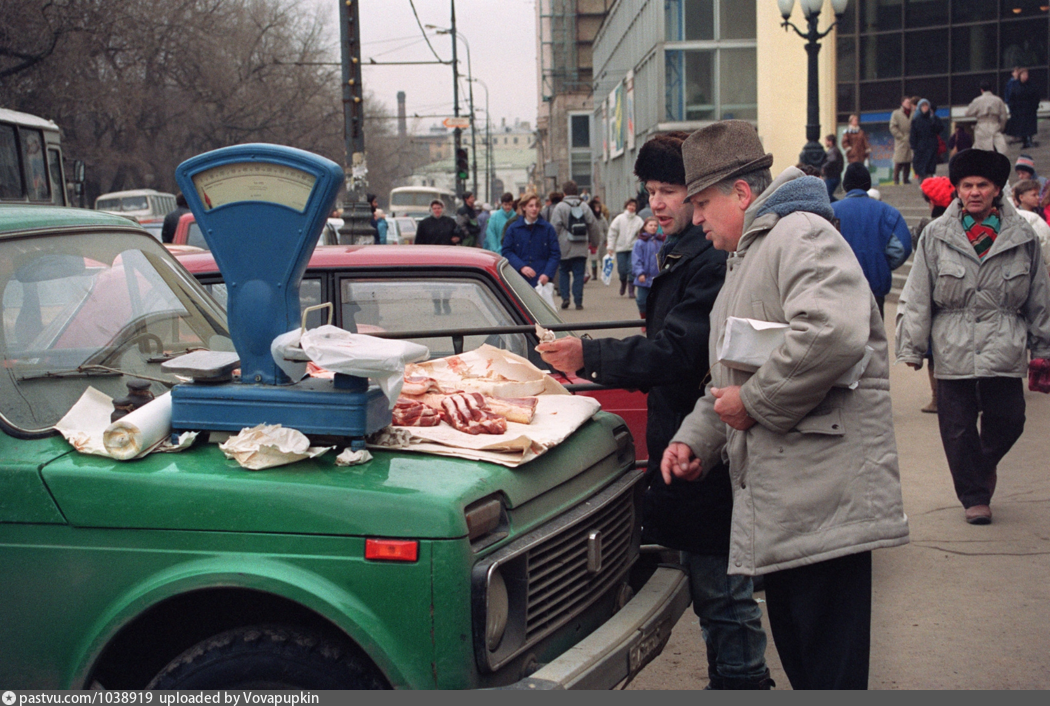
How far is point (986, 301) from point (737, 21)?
93.7 ft

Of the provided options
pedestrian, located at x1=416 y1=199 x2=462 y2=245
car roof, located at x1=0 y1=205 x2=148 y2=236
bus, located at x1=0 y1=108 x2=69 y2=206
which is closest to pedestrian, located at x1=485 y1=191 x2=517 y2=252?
pedestrian, located at x1=416 y1=199 x2=462 y2=245

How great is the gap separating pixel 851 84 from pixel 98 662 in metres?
32.5

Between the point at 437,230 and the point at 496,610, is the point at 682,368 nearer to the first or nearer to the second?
the point at 496,610

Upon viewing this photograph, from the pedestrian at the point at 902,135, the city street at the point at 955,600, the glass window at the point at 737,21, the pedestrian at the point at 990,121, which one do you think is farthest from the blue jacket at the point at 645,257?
the glass window at the point at 737,21

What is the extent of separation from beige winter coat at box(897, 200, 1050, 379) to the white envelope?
3120mm

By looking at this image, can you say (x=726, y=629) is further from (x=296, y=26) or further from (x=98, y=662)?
(x=296, y=26)

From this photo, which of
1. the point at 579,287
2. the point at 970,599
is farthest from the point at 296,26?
the point at 970,599

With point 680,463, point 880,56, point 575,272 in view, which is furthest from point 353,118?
point 880,56

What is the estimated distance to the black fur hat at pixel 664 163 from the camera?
141 inches

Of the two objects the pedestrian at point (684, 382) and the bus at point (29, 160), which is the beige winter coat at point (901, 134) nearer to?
the bus at point (29, 160)

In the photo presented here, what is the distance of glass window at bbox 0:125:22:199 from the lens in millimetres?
16438

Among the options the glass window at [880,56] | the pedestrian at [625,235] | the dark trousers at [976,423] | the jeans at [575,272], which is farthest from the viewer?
the glass window at [880,56]

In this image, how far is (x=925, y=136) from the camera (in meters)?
21.7

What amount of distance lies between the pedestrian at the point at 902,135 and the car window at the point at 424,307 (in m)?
20.6
